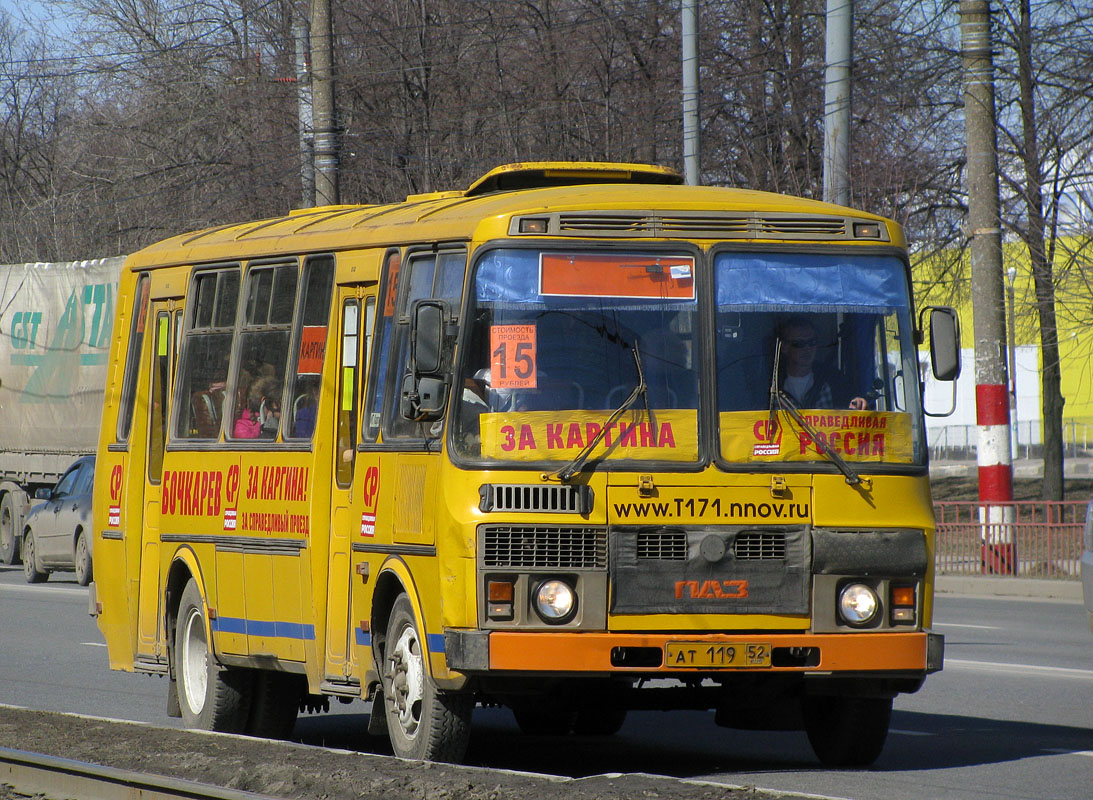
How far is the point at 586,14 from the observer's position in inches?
1363

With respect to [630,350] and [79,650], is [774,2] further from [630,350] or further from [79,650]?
[630,350]

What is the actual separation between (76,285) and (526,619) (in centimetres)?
2229

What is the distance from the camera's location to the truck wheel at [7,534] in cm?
2972

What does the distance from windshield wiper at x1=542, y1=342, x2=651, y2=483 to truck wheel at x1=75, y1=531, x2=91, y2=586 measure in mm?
16629

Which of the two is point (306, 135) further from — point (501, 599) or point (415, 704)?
point (501, 599)

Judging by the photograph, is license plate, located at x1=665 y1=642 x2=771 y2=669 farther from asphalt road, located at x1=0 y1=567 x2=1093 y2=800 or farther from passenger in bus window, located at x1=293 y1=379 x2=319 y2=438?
passenger in bus window, located at x1=293 y1=379 x2=319 y2=438

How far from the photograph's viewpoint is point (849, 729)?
9070 mm

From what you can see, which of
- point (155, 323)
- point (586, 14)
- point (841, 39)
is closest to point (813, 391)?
point (155, 323)

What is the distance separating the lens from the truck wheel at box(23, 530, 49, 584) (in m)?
25.2

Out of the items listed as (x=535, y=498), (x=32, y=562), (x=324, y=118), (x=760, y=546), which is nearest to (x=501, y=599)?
(x=535, y=498)

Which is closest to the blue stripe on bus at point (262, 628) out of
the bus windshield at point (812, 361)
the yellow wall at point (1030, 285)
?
the bus windshield at point (812, 361)

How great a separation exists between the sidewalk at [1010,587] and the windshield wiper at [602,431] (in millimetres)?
14670

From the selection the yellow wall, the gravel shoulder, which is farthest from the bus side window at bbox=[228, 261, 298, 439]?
the yellow wall

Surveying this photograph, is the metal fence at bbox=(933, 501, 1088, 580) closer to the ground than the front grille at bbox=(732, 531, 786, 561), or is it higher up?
higher up
